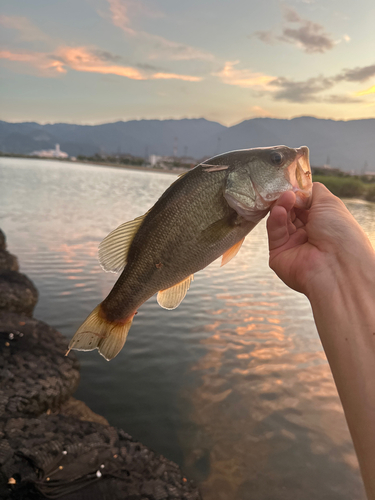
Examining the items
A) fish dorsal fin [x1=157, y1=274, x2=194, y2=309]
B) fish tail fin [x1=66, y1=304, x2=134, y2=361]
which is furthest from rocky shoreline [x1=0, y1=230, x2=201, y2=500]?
fish dorsal fin [x1=157, y1=274, x2=194, y2=309]

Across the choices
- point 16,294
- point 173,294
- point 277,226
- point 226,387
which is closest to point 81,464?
point 173,294

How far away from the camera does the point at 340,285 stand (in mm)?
2689

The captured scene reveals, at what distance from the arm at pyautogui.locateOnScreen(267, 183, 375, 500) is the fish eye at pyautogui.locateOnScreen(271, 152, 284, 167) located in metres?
0.27

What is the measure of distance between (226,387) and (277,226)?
6462 mm

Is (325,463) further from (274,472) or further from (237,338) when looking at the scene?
(237,338)

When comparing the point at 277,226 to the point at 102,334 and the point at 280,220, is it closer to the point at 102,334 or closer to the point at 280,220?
the point at 280,220

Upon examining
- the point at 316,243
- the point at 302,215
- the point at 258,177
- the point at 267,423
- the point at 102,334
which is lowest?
the point at 267,423

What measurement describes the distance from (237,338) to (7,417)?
7607 millimetres

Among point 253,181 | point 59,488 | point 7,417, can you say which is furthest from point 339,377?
point 7,417

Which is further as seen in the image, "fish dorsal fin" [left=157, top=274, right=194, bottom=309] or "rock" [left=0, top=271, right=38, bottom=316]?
"rock" [left=0, top=271, right=38, bottom=316]

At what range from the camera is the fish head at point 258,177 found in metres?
2.77

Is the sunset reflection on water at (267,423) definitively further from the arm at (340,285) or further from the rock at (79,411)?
the arm at (340,285)

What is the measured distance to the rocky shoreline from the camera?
13.1 feet

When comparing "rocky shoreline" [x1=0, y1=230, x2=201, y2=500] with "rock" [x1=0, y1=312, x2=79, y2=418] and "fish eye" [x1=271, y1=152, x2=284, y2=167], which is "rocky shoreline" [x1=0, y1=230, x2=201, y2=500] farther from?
"fish eye" [x1=271, y1=152, x2=284, y2=167]
